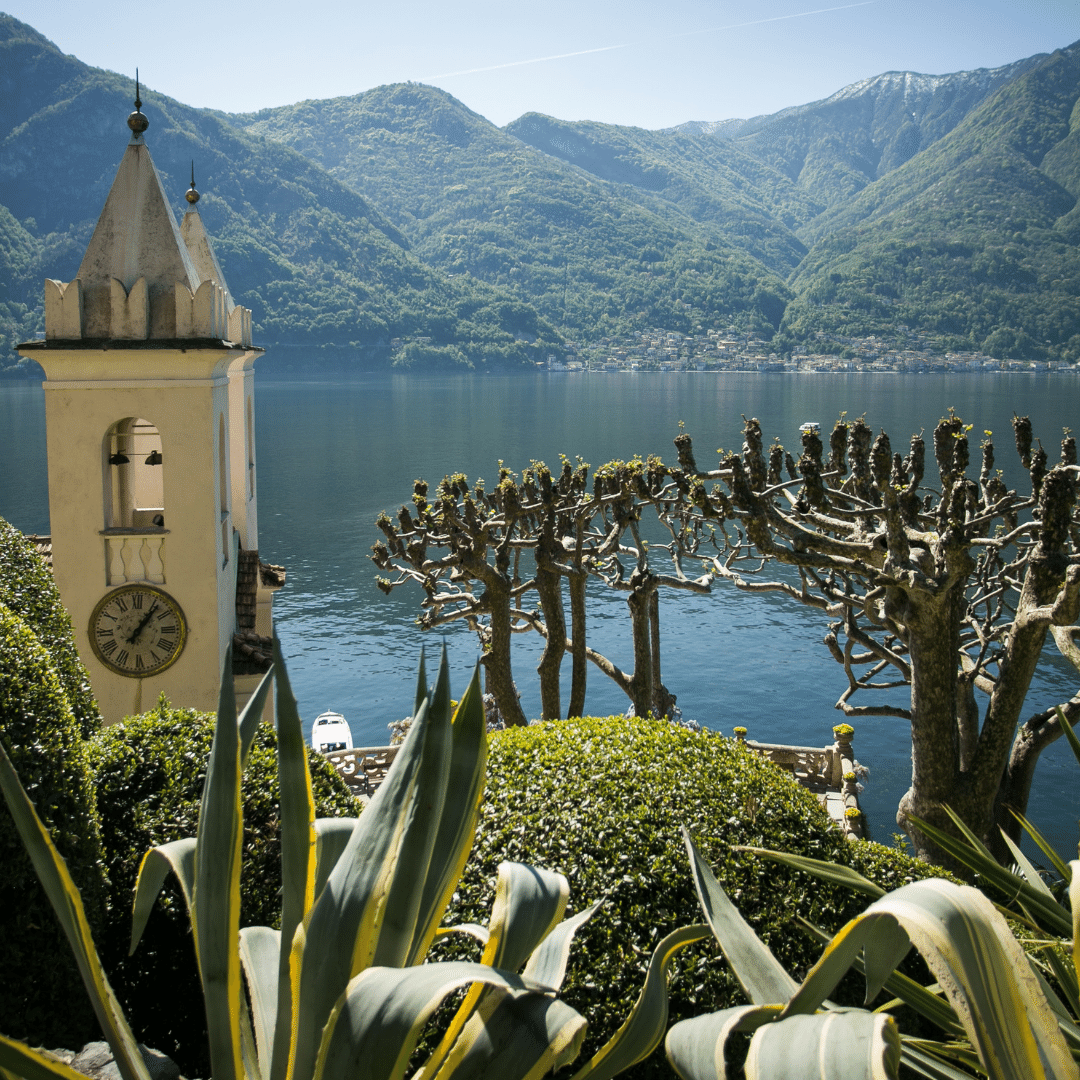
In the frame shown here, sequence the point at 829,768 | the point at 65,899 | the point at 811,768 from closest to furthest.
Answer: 1. the point at 65,899
2. the point at 829,768
3. the point at 811,768

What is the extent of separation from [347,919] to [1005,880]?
205 cm

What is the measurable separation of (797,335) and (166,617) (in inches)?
6600

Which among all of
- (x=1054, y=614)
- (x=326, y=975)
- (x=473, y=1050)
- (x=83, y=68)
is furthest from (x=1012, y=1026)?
(x=83, y=68)

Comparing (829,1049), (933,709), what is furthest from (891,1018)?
(933,709)

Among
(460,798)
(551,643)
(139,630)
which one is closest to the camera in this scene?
(460,798)

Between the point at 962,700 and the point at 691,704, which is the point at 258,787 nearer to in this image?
the point at 962,700

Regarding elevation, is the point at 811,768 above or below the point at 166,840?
below

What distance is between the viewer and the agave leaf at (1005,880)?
2949 mm

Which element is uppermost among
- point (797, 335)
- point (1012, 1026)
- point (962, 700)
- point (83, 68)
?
point (83, 68)

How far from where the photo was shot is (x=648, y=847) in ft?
13.0

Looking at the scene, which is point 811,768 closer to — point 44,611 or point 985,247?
point 44,611

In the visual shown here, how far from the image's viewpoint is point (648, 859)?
391 centimetres

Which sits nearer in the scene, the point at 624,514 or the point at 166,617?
the point at 166,617

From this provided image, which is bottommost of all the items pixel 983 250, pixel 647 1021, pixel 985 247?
pixel 647 1021
